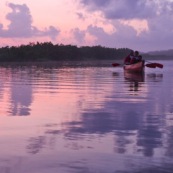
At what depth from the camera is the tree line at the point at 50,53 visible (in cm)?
12300

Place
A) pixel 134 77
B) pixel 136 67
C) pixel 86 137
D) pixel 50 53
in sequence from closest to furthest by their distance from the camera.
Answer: pixel 86 137 → pixel 134 77 → pixel 136 67 → pixel 50 53

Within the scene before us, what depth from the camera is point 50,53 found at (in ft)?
424

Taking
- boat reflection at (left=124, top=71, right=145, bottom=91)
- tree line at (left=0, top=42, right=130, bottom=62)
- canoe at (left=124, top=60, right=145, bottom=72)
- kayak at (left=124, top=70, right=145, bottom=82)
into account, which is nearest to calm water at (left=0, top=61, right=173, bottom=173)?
boat reflection at (left=124, top=71, right=145, bottom=91)

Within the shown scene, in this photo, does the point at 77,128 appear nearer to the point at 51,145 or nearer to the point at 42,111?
the point at 51,145

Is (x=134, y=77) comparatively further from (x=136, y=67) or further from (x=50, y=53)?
(x=50, y=53)

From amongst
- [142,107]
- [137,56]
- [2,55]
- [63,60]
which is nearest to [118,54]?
[63,60]

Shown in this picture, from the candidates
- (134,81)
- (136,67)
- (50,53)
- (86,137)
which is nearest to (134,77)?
(134,81)

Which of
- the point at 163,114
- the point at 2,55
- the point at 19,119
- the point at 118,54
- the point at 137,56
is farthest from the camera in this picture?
the point at 118,54

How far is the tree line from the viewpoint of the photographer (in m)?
123

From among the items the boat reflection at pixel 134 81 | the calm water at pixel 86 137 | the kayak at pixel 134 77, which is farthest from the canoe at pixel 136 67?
the calm water at pixel 86 137

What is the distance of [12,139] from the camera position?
9.09 m

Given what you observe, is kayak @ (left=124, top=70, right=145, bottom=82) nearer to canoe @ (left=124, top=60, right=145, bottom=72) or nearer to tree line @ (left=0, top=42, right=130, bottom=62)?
canoe @ (left=124, top=60, right=145, bottom=72)

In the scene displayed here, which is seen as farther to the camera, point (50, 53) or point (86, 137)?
point (50, 53)

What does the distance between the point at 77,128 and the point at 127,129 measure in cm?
115
